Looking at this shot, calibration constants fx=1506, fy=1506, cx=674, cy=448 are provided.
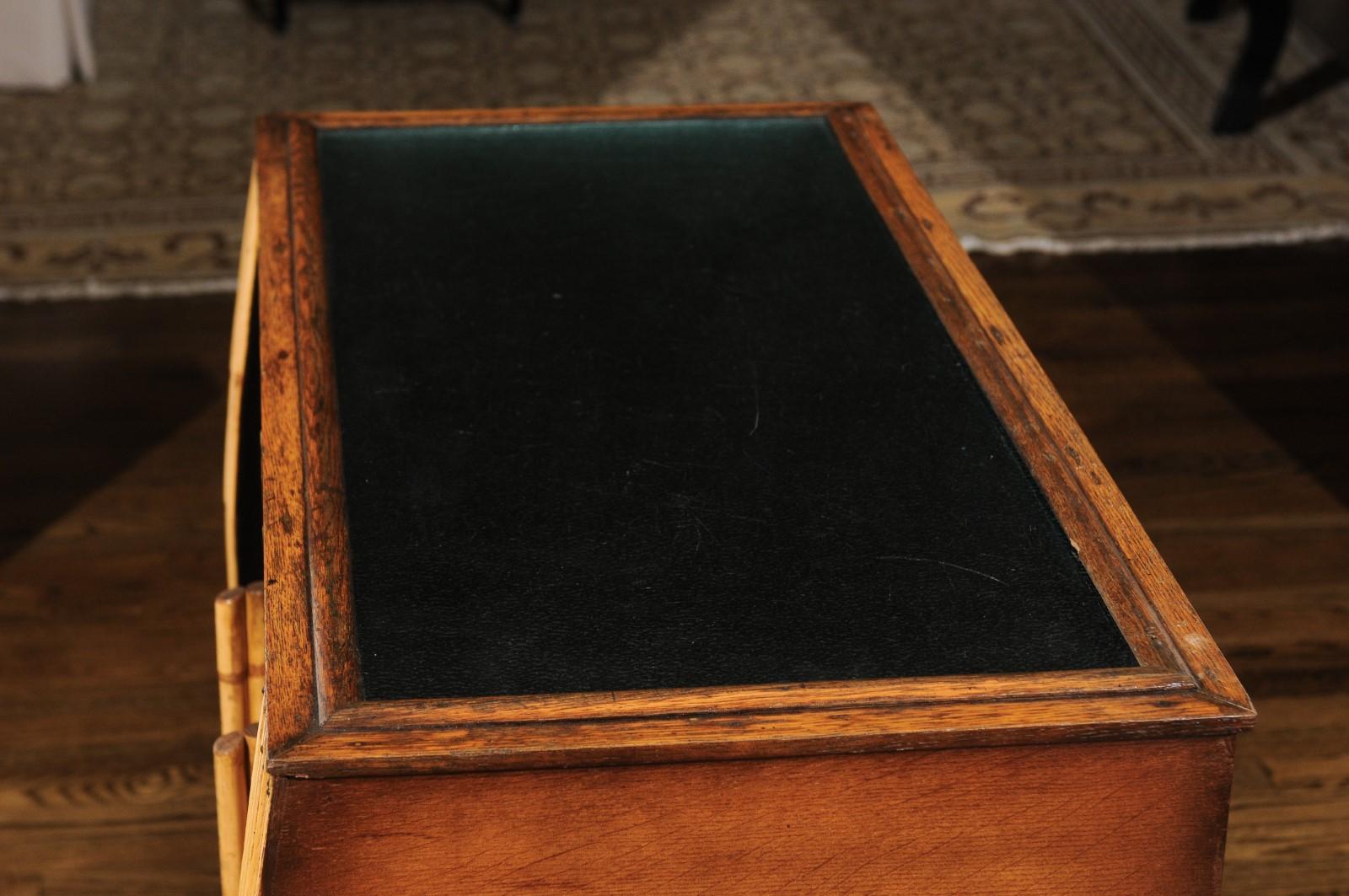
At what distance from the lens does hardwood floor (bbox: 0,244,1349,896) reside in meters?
2.07

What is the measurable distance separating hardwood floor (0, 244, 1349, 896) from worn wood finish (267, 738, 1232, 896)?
1.05 metres

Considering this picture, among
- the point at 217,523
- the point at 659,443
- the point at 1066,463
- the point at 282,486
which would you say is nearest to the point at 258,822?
the point at 282,486

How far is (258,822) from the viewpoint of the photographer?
104cm

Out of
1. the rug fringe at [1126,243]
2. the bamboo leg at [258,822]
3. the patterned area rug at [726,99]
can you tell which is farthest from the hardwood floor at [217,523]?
the bamboo leg at [258,822]

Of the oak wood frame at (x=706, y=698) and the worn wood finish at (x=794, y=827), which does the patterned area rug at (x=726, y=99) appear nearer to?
Result: the oak wood frame at (x=706, y=698)

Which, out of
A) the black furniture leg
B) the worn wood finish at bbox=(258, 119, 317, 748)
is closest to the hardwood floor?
the black furniture leg

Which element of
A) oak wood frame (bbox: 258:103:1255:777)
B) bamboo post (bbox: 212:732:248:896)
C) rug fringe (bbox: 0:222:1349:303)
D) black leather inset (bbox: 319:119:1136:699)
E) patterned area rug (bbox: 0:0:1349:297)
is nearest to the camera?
oak wood frame (bbox: 258:103:1255:777)

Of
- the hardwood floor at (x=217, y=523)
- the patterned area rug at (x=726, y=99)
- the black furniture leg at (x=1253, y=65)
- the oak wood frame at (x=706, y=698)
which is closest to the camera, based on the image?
the oak wood frame at (x=706, y=698)

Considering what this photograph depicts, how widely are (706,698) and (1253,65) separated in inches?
141

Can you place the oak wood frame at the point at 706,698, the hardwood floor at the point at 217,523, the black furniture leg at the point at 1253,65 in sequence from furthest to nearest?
the black furniture leg at the point at 1253,65, the hardwood floor at the point at 217,523, the oak wood frame at the point at 706,698

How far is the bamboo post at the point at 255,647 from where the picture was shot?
148cm

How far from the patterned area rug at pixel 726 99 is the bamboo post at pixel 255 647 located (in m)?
1.95

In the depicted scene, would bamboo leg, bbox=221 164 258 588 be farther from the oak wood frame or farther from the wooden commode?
the oak wood frame

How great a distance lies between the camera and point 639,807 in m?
1.04
